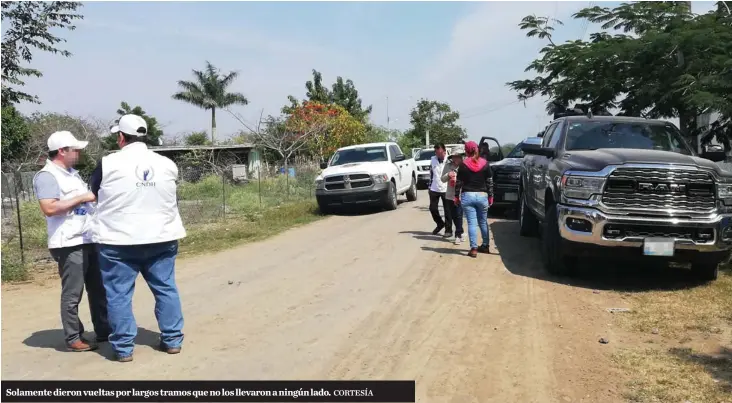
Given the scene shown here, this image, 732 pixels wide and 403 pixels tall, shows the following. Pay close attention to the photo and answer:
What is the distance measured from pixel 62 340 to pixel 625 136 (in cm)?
728

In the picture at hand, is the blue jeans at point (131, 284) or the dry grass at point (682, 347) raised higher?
the blue jeans at point (131, 284)

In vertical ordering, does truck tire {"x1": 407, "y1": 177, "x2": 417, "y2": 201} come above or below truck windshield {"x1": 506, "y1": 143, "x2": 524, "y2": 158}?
below

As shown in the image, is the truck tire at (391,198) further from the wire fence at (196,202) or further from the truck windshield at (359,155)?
the wire fence at (196,202)

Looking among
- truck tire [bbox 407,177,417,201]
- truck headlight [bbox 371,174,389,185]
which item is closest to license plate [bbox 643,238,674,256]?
A: truck headlight [bbox 371,174,389,185]

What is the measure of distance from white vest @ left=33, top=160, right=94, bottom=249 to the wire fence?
4.23 meters

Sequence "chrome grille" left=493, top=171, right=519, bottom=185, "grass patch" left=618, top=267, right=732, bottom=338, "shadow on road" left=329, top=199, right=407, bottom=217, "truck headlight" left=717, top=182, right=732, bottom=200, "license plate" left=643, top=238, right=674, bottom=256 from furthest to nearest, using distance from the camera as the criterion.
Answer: "shadow on road" left=329, top=199, right=407, bottom=217 → "chrome grille" left=493, top=171, right=519, bottom=185 → "truck headlight" left=717, top=182, right=732, bottom=200 → "license plate" left=643, top=238, right=674, bottom=256 → "grass patch" left=618, top=267, right=732, bottom=338

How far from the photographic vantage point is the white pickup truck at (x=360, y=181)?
49.9ft

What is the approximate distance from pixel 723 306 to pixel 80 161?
6.38 metres

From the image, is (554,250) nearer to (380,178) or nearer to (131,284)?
(131,284)

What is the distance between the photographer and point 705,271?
7.42 meters

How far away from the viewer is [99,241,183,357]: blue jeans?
4637 mm

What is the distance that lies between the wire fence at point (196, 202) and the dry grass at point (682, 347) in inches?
309
